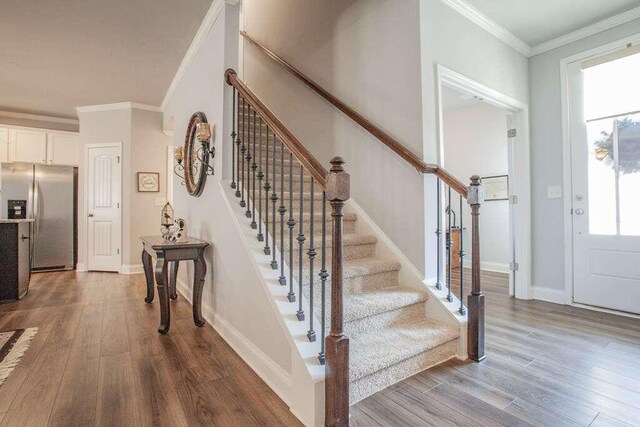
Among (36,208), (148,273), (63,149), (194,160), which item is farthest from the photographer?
(63,149)

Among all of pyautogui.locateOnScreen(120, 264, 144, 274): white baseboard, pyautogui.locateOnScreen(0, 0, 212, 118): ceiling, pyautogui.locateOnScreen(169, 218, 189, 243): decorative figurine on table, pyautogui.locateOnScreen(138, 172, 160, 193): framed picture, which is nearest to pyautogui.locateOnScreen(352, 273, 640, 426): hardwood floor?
pyautogui.locateOnScreen(169, 218, 189, 243): decorative figurine on table

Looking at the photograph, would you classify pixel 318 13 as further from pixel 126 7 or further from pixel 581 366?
pixel 581 366

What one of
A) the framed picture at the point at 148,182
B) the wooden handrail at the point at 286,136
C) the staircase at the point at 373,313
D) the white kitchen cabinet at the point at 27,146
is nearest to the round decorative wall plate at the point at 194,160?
the staircase at the point at 373,313

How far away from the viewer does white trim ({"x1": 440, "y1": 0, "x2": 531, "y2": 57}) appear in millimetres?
2662

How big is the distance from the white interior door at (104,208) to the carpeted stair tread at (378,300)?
436 cm

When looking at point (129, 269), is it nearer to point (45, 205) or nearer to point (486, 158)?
point (45, 205)

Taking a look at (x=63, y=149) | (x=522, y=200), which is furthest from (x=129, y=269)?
(x=522, y=200)

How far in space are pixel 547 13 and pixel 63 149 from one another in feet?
22.1

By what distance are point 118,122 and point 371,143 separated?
4226 mm

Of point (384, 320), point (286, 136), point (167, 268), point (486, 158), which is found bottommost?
point (384, 320)

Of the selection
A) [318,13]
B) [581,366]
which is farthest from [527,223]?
[318,13]

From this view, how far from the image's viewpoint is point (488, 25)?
116 inches

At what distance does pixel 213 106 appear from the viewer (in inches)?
106

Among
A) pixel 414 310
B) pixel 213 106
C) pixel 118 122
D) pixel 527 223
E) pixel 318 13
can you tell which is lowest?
pixel 414 310
